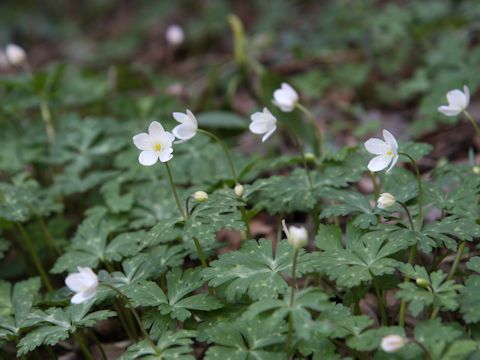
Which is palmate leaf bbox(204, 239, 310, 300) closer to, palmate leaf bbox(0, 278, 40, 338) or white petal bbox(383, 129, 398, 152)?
white petal bbox(383, 129, 398, 152)

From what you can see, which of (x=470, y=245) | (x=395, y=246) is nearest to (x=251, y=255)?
(x=395, y=246)

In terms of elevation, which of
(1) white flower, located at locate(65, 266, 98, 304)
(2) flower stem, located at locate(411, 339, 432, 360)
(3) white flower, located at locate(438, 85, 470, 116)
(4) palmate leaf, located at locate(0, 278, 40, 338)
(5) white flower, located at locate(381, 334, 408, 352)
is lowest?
(2) flower stem, located at locate(411, 339, 432, 360)

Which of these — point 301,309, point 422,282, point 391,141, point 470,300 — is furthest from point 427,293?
point 391,141

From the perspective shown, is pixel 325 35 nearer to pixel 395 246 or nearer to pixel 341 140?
pixel 341 140

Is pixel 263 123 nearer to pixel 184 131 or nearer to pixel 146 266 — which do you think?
pixel 184 131

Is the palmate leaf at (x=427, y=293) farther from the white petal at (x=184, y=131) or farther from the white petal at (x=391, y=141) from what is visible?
the white petal at (x=184, y=131)

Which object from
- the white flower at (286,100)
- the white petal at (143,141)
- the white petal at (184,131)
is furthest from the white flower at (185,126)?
the white flower at (286,100)

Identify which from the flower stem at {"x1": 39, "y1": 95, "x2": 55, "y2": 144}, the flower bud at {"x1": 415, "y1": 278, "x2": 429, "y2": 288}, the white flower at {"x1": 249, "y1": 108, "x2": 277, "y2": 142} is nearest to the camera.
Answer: the flower bud at {"x1": 415, "y1": 278, "x2": 429, "y2": 288}

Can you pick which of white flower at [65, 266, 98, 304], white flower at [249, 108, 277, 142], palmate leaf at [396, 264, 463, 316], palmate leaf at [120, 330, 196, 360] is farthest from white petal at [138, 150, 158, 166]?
palmate leaf at [396, 264, 463, 316]
